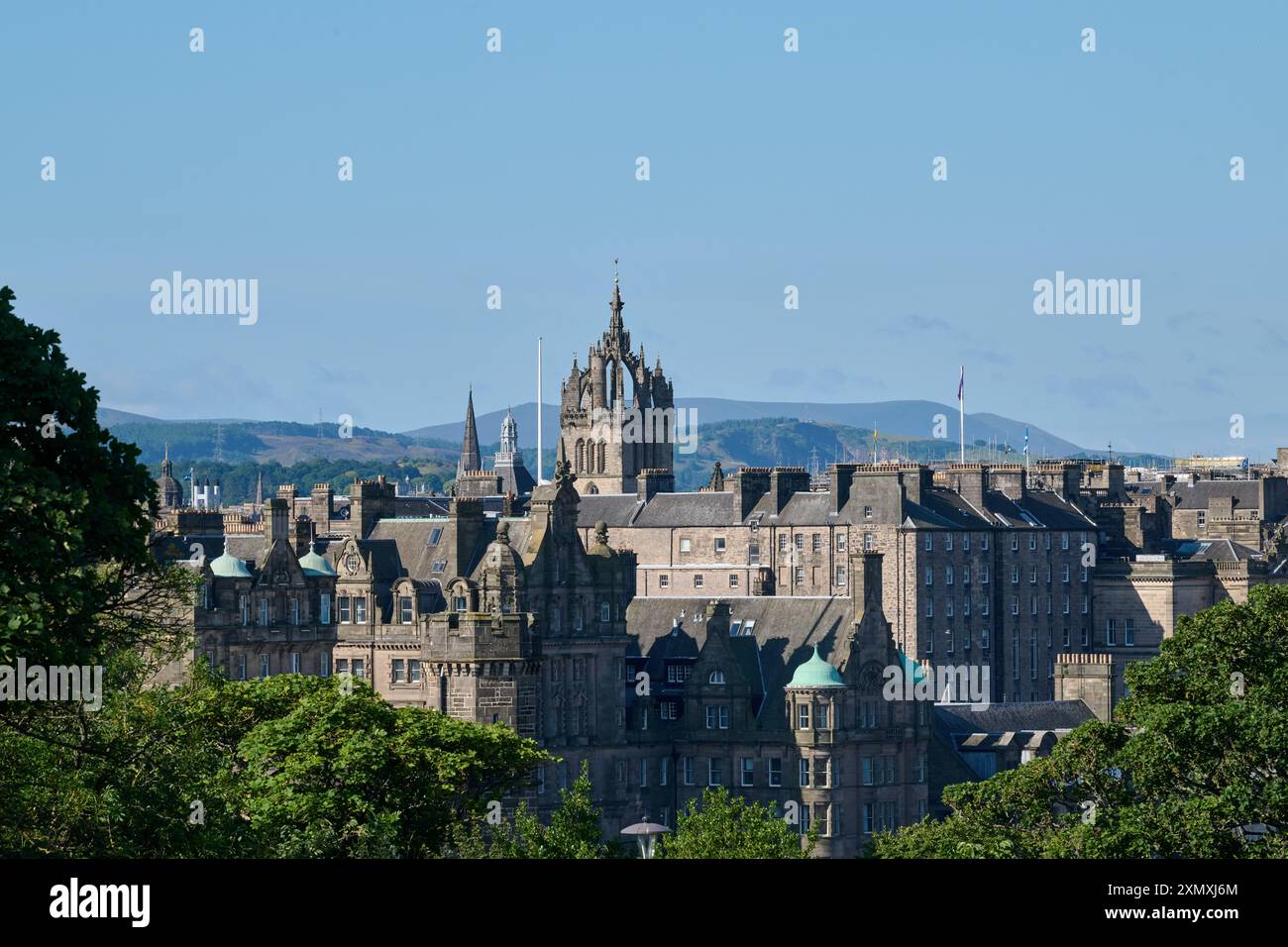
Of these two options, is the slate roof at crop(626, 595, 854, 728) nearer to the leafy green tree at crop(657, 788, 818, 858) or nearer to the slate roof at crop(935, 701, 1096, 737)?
the slate roof at crop(935, 701, 1096, 737)

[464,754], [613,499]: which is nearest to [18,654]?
[464,754]

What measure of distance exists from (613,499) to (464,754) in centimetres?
9819

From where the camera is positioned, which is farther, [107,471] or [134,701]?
[134,701]

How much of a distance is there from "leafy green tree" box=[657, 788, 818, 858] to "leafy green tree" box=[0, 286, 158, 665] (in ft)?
122

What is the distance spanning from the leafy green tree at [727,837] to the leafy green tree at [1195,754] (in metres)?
12.5

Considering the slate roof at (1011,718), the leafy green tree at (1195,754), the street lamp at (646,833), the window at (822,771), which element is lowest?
the street lamp at (646,833)

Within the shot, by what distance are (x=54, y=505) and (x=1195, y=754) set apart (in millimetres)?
28104

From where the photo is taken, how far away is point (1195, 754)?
2480 inches

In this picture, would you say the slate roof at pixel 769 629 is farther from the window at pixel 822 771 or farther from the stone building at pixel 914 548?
the stone building at pixel 914 548

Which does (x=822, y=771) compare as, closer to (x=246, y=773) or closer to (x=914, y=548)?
(x=246, y=773)

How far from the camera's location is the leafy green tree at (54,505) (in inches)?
1820

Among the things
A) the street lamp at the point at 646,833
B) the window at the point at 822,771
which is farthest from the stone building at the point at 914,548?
the street lamp at the point at 646,833
